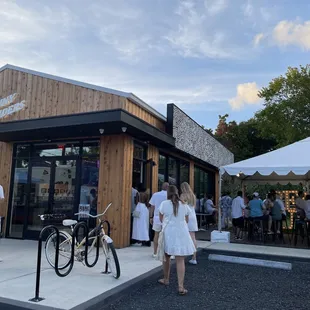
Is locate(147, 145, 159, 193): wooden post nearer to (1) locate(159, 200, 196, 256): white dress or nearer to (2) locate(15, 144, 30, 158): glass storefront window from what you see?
(2) locate(15, 144, 30, 158): glass storefront window

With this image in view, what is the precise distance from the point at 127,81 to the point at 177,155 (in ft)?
10.7

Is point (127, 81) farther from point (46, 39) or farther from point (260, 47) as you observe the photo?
point (260, 47)

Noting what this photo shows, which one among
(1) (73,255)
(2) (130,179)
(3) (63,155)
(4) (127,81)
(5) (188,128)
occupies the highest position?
(4) (127,81)

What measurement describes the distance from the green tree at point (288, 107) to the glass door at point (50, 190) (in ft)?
72.6

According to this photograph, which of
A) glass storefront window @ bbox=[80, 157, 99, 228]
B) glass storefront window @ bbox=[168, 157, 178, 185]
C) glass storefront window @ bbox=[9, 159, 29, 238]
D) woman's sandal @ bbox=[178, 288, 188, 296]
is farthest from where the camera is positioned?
glass storefront window @ bbox=[168, 157, 178, 185]

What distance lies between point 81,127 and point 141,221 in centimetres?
279

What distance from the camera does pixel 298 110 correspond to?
26578 millimetres

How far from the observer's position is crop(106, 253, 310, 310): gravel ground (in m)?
4.21

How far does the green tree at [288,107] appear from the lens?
2644 centimetres

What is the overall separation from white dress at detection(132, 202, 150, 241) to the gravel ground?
191 centimetres

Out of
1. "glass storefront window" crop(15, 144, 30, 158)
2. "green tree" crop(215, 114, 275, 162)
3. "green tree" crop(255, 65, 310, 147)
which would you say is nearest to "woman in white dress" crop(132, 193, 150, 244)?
"glass storefront window" crop(15, 144, 30, 158)

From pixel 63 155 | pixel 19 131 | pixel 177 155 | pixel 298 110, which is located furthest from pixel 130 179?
pixel 298 110

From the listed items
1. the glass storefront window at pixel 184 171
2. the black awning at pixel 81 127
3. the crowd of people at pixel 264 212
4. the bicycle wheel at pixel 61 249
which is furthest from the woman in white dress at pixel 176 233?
the glass storefront window at pixel 184 171

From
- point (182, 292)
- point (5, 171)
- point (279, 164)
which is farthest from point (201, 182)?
point (182, 292)
